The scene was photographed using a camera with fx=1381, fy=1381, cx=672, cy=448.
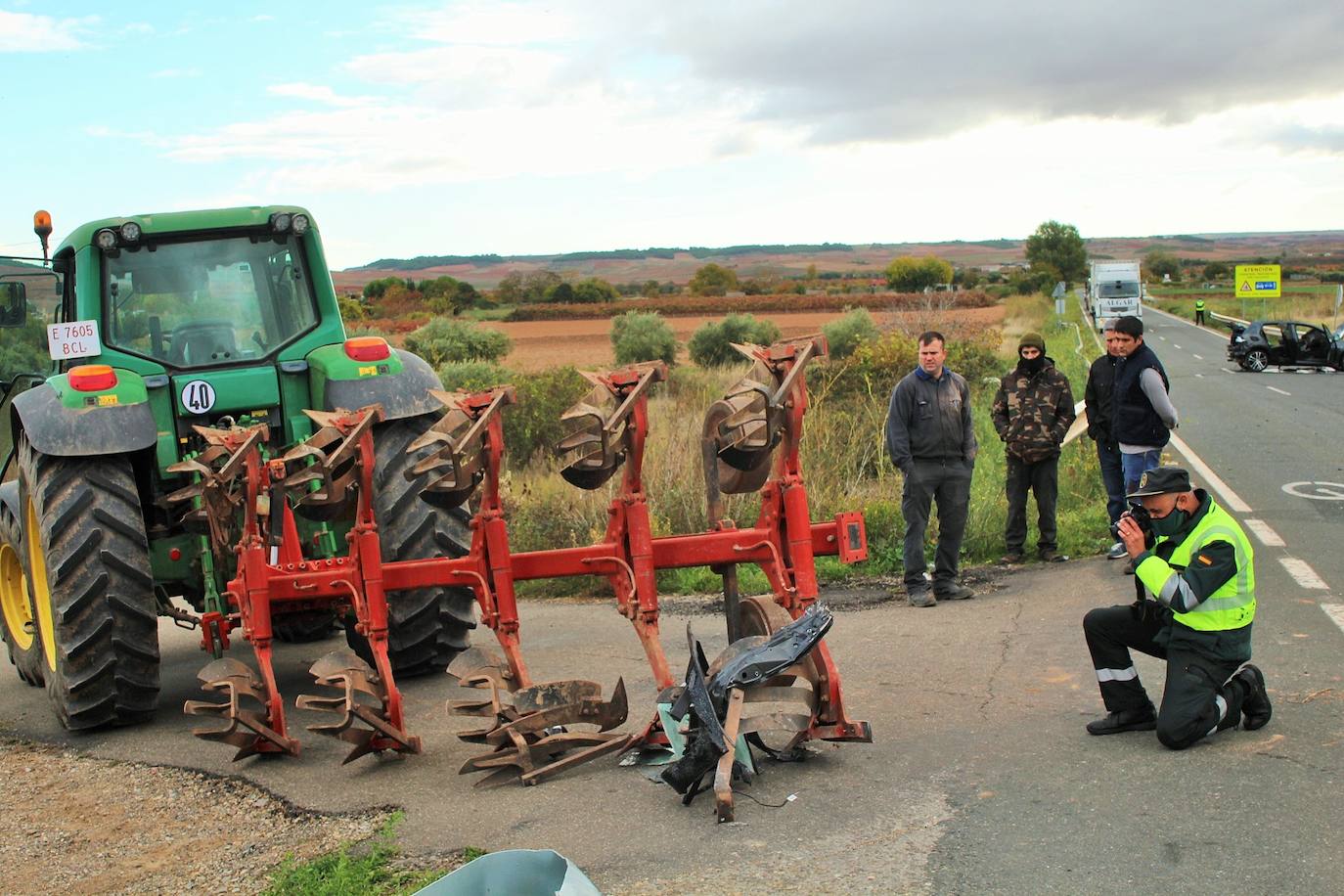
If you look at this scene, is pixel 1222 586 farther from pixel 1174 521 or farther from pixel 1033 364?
pixel 1033 364

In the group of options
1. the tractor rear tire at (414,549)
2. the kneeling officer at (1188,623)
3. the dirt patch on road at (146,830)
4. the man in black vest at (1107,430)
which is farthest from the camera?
the man in black vest at (1107,430)

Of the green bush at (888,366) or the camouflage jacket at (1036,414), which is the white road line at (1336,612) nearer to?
the camouflage jacket at (1036,414)

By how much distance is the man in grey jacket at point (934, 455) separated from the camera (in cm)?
1011

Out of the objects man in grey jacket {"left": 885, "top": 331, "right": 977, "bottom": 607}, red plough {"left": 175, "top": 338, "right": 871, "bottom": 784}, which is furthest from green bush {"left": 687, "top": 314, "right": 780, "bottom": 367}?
red plough {"left": 175, "top": 338, "right": 871, "bottom": 784}

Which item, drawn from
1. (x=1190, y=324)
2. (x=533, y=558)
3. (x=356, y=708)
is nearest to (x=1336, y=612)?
(x=533, y=558)

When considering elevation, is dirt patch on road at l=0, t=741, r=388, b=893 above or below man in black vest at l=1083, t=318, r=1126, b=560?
below

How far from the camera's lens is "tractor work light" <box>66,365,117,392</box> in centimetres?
774

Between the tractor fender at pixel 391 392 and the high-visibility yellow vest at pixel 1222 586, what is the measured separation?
4383 mm

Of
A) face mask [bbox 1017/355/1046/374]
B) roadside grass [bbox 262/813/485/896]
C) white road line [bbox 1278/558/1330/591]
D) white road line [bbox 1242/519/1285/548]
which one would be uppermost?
face mask [bbox 1017/355/1046/374]

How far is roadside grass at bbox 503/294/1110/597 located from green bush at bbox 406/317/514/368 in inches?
568

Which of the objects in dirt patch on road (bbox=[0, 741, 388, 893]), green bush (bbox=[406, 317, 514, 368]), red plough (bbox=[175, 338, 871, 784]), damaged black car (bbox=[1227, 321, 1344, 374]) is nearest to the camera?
dirt patch on road (bbox=[0, 741, 388, 893])

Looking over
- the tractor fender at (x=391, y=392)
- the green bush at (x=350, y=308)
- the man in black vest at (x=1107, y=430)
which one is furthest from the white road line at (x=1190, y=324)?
the tractor fender at (x=391, y=392)

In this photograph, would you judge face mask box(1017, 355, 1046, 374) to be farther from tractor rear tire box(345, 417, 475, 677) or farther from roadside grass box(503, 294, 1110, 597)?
tractor rear tire box(345, 417, 475, 677)

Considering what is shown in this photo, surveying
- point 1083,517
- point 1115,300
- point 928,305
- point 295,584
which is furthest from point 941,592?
point 1115,300
